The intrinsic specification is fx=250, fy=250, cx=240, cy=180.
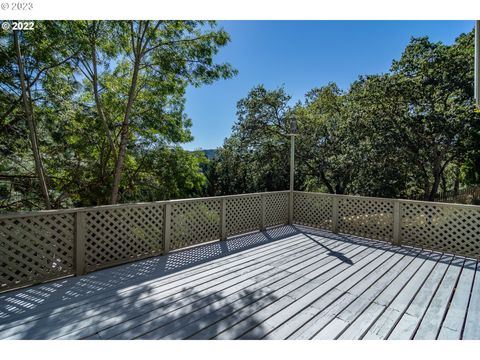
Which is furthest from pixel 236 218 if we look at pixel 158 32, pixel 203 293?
pixel 158 32

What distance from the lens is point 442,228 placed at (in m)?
4.22

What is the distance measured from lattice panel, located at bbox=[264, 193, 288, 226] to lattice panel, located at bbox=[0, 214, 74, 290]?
367 cm

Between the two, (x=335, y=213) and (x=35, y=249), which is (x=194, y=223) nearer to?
(x=35, y=249)

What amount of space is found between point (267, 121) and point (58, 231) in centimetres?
1006

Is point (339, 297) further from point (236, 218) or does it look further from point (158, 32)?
point (158, 32)

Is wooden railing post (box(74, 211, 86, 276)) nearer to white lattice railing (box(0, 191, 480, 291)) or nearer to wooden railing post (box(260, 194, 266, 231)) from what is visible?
white lattice railing (box(0, 191, 480, 291))

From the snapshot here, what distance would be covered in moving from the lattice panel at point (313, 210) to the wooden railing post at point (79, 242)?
4.37m

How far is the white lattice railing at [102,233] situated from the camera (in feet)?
9.16

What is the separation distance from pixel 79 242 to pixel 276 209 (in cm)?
390

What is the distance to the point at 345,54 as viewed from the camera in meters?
8.73

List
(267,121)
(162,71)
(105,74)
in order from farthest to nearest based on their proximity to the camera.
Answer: (267,121) → (105,74) → (162,71)

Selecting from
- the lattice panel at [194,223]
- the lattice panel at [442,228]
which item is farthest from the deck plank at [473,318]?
the lattice panel at [194,223]

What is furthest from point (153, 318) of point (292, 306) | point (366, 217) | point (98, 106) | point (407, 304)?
point (98, 106)

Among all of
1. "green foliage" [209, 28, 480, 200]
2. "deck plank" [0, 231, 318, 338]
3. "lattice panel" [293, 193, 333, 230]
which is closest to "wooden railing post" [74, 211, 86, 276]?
"deck plank" [0, 231, 318, 338]
